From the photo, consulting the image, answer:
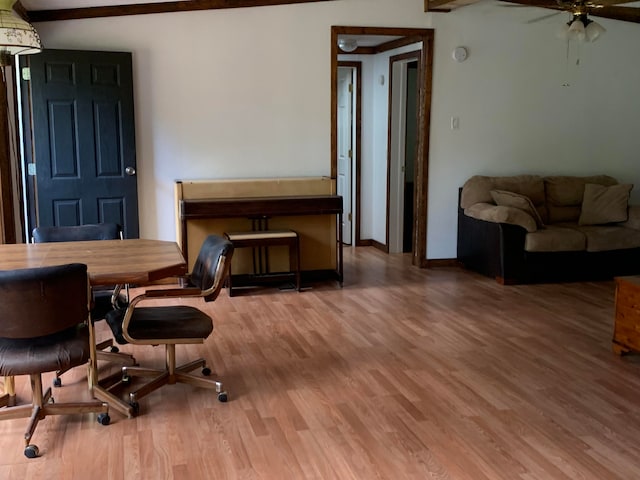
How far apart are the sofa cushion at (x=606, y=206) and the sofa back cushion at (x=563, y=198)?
0.39 ft

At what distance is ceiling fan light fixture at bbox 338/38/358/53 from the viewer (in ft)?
22.3

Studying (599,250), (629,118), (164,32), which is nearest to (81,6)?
(164,32)

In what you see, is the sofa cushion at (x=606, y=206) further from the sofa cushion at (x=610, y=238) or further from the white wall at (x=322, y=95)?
the white wall at (x=322, y=95)

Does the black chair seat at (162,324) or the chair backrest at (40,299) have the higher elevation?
the chair backrest at (40,299)

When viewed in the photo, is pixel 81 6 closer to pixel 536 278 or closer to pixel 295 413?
pixel 295 413

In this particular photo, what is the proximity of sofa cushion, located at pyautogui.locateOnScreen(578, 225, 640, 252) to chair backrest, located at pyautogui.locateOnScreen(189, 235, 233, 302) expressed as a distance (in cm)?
379

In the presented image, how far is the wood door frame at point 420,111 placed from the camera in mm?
6082

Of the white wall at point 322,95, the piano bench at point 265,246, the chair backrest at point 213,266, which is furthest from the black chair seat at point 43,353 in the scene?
the white wall at point 322,95

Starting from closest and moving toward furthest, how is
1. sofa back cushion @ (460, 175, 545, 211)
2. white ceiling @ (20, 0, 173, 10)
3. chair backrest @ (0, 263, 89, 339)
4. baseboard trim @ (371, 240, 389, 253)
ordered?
1. chair backrest @ (0, 263, 89, 339)
2. white ceiling @ (20, 0, 173, 10)
3. sofa back cushion @ (460, 175, 545, 211)
4. baseboard trim @ (371, 240, 389, 253)

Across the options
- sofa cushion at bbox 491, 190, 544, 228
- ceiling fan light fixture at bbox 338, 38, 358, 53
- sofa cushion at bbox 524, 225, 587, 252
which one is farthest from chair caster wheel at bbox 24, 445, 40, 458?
ceiling fan light fixture at bbox 338, 38, 358, 53

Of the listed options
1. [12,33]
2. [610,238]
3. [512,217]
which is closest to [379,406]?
[12,33]

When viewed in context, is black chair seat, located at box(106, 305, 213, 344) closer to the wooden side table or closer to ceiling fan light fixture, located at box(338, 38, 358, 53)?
the wooden side table

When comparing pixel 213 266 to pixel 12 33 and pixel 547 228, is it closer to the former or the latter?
pixel 12 33

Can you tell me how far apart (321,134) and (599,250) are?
8.85 ft
